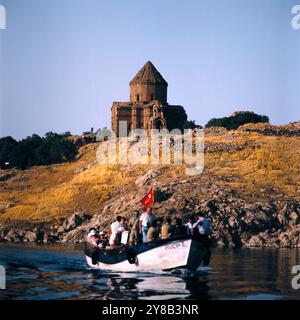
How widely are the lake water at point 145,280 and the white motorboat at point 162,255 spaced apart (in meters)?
0.53

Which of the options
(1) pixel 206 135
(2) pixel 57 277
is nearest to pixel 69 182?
(1) pixel 206 135

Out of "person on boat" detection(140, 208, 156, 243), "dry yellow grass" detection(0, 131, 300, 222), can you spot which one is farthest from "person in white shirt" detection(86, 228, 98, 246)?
"dry yellow grass" detection(0, 131, 300, 222)

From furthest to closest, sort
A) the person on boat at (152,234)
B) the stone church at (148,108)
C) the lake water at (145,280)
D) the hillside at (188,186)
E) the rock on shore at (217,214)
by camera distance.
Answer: the stone church at (148,108) → the hillside at (188,186) → the rock on shore at (217,214) → the person on boat at (152,234) → the lake water at (145,280)

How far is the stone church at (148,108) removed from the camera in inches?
4771

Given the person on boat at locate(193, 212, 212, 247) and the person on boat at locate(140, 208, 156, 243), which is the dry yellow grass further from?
the person on boat at locate(193, 212, 212, 247)

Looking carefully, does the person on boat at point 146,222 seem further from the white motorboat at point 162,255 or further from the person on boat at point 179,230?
the person on boat at point 179,230

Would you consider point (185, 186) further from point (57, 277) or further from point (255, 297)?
point (255, 297)

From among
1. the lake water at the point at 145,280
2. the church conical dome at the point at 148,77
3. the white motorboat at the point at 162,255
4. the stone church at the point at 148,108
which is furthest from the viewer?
the church conical dome at the point at 148,77

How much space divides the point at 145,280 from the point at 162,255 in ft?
6.01

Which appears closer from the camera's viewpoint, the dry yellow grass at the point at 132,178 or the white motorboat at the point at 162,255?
the white motorboat at the point at 162,255

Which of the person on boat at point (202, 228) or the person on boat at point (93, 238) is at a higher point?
the person on boat at point (202, 228)

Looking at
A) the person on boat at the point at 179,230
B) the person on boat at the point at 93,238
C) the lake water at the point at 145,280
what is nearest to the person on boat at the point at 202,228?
the person on boat at the point at 179,230

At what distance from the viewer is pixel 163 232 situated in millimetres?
42188

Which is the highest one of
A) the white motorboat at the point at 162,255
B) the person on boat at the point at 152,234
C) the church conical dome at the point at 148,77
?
the church conical dome at the point at 148,77
